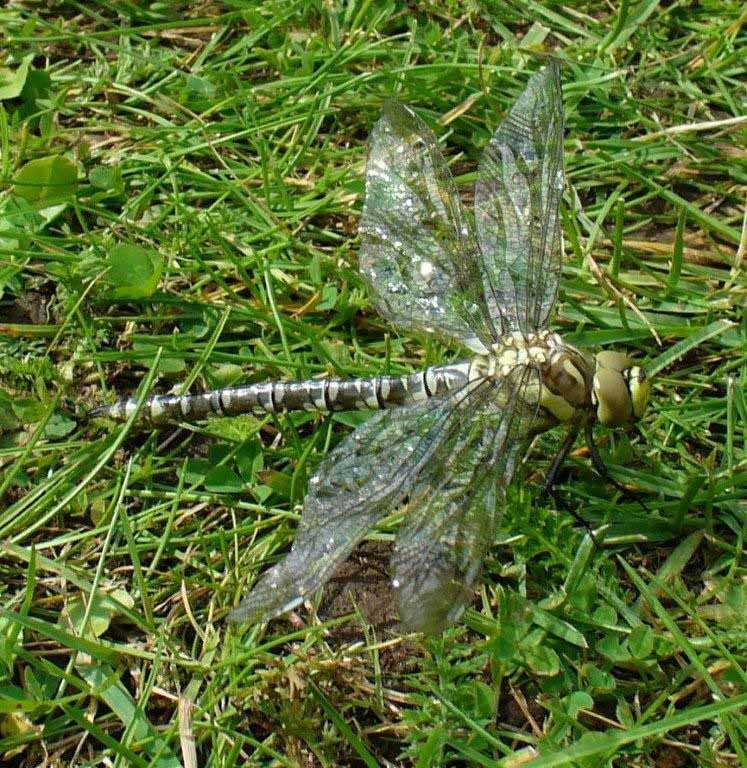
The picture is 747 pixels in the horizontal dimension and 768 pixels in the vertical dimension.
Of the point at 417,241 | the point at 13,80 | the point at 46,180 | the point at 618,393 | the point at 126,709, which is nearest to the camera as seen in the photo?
the point at 126,709

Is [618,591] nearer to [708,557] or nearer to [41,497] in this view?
[708,557]

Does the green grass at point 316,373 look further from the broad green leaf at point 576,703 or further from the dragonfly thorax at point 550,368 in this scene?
the dragonfly thorax at point 550,368

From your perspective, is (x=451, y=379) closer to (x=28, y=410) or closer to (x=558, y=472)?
(x=558, y=472)

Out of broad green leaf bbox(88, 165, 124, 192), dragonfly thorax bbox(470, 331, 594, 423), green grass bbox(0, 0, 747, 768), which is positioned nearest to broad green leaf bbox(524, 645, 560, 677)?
green grass bbox(0, 0, 747, 768)

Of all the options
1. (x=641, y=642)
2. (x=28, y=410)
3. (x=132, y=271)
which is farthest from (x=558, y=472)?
(x=28, y=410)

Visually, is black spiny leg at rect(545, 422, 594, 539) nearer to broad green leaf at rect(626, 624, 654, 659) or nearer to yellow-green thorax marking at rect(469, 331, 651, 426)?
yellow-green thorax marking at rect(469, 331, 651, 426)
